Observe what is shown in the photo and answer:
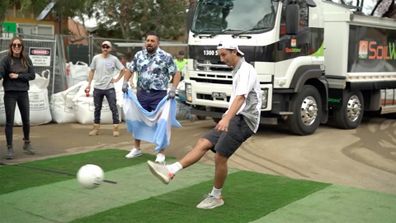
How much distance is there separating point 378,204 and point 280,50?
16.6 ft

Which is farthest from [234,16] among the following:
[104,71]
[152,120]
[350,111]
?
[350,111]

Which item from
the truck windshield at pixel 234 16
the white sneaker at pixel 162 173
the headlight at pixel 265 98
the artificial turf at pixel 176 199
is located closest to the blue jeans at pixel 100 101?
the truck windshield at pixel 234 16

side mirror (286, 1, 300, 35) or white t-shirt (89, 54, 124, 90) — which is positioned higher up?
side mirror (286, 1, 300, 35)

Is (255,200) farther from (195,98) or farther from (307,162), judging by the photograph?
(195,98)

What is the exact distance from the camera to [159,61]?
8023mm

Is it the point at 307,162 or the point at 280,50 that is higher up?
the point at 280,50

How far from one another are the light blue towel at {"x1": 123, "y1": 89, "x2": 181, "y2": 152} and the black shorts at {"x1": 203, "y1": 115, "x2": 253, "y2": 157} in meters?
2.38

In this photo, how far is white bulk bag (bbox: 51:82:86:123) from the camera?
1246 cm

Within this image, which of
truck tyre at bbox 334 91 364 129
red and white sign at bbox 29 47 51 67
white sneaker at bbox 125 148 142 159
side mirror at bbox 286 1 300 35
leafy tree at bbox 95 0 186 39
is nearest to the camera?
white sneaker at bbox 125 148 142 159

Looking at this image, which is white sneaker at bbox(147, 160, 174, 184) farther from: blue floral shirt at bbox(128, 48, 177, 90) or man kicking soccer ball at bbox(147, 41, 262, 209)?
blue floral shirt at bbox(128, 48, 177, 90)

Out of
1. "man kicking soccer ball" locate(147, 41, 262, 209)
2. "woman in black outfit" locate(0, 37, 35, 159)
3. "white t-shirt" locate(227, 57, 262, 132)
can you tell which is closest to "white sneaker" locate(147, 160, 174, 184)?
"man kicking soccer ball" locate(147, 41, 262, 209)

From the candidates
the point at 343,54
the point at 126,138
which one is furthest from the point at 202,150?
the point at 343,54

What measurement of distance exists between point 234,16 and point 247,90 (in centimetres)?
564

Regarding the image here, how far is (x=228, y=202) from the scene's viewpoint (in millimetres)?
5820
